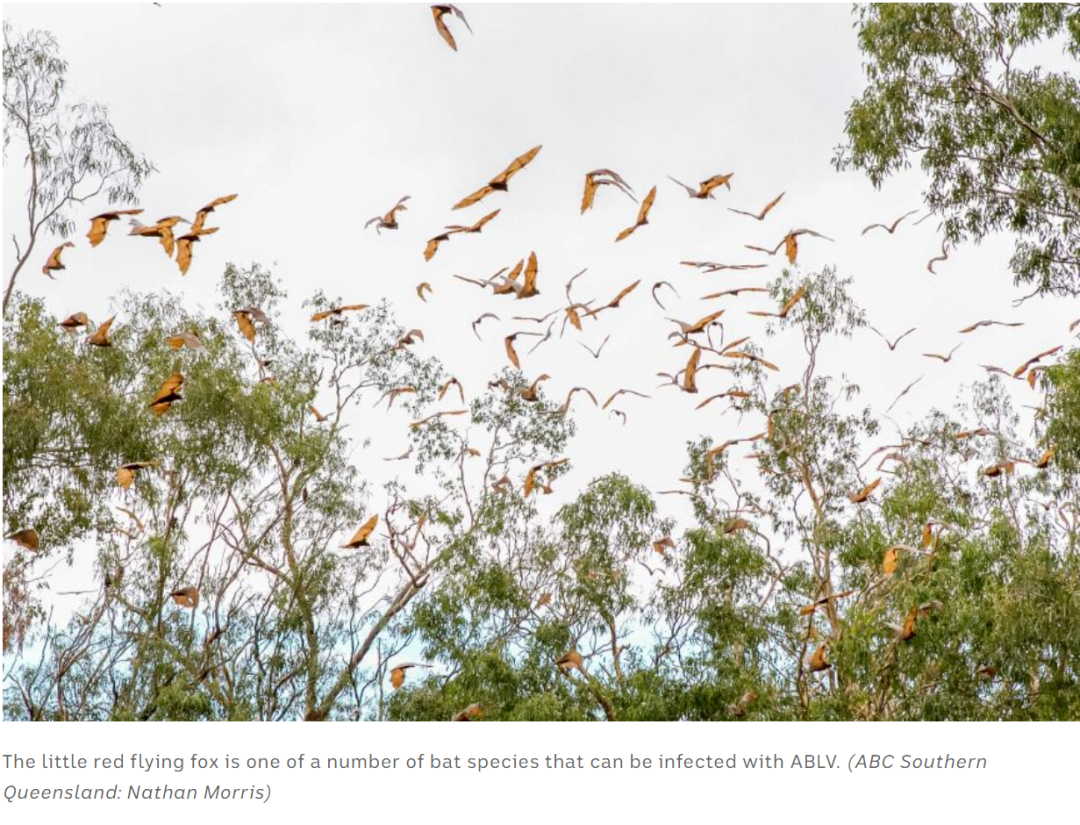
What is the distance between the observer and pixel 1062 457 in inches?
271

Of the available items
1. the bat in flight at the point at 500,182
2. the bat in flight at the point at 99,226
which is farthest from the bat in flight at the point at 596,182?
the bat in flight at the point at 99,226

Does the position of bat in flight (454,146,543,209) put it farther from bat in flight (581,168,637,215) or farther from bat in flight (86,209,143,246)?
bat in flight (86,209,143,246)

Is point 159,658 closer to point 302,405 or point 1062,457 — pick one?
point 302,405

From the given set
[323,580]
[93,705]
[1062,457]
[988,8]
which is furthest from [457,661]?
[988,8]

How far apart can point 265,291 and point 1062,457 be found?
6.85 m

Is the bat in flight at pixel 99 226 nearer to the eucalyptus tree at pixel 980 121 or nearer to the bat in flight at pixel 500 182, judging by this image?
the bat in flight at pixel 500 182

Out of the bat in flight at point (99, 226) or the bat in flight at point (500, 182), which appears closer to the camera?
the bat in flight at point (500, 182)

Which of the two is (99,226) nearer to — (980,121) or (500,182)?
(500,182)

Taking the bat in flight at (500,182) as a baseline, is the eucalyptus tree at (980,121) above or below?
above

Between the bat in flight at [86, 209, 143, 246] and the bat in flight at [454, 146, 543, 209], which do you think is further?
the bat in flight at [86, 209, 143, 246]

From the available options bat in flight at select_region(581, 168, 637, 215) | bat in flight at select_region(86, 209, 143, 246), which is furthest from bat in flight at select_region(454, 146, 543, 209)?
bat in flight at select_region(86, 209, 143, 246)

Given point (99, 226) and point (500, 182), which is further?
point (99, 226)

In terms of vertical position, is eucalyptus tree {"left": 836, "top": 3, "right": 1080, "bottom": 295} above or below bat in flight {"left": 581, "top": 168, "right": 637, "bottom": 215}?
above

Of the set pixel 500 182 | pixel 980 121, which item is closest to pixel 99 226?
pixel 500 182
